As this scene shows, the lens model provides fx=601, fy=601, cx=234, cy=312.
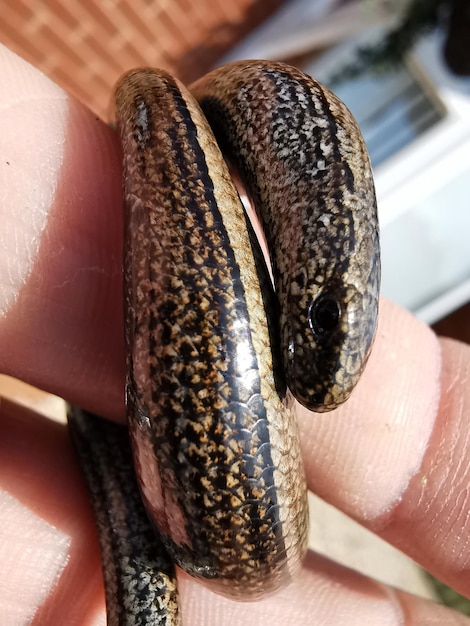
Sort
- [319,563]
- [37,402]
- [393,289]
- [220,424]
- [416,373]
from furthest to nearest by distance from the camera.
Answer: [393,289]
[37,402]
[319,563]
[416,373]
[220,424]

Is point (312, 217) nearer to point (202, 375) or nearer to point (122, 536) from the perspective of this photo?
point (202, 375)

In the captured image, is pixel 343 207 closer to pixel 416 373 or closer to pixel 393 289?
pixel 416 373

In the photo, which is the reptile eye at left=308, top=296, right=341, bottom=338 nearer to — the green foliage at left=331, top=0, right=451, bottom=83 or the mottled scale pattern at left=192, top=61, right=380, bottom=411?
the mottled scale pattern at left=192, top=61, right=380, bottom=411

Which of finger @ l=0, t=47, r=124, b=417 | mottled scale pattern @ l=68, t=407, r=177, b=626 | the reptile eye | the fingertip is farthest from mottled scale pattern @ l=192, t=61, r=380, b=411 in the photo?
the fingertip

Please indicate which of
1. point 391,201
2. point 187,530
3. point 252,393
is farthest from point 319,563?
point 391,201

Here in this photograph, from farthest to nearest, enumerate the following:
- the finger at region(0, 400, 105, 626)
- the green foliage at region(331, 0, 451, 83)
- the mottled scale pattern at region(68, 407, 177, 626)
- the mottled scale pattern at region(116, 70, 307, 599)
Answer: the green foliage at region(331, 0, 451, 83)
the finger at region(0, 400, 105, 626)
the mottled scale pattern at region(68, 407, 177, 626)
the mottled scale pattern at region(116, 70, 307, 599)

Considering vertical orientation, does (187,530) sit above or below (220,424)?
below

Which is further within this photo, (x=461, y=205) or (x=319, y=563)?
(x=461, y=205)
